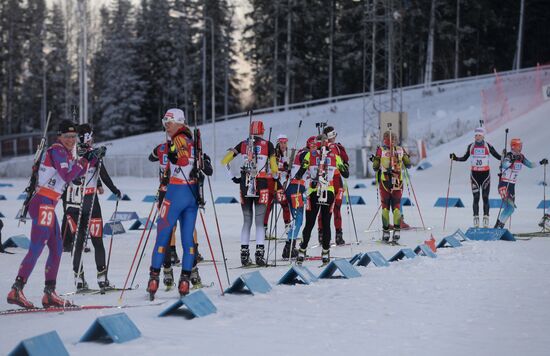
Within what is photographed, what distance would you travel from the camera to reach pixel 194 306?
794cm

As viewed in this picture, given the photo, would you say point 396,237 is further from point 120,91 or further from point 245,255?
point 120,91

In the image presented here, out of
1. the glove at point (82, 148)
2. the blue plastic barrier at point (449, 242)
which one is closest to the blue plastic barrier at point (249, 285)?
the glove at point (82, 148)

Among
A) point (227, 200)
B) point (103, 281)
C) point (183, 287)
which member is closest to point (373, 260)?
point (183, 287)

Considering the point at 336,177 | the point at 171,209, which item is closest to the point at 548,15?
the point at 336,177

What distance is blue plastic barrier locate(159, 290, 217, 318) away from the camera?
789 cm

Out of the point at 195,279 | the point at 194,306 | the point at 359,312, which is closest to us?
the point at 194,306

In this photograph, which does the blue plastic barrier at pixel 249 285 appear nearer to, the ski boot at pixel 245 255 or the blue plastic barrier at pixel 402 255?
the ski boot at pixel 245 255

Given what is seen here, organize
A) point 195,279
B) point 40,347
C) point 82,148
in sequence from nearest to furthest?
1. point 40,347
2. point 195,279
3. point 82,148

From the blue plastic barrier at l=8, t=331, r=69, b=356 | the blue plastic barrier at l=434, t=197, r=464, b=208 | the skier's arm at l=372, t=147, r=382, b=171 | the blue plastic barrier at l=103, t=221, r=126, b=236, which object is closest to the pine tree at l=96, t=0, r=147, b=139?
the blue plastic barrier at l=434, t=197, r=464, b=208

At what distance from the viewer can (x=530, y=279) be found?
1028cm

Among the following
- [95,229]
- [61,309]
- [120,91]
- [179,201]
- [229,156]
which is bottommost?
[61,309]

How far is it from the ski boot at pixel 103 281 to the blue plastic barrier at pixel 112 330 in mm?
2812

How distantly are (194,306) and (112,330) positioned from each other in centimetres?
129

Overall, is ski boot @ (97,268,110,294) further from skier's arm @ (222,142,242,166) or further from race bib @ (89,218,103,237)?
skier's arm @ (222,142,242,166)
